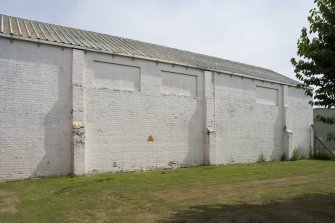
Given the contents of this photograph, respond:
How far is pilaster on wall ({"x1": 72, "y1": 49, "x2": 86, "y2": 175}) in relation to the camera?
1512cm

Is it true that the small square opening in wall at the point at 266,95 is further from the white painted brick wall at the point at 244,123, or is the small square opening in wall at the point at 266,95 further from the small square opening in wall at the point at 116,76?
the small square opening in wall at the point at 116,76

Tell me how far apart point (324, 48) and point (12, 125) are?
11.4 meters

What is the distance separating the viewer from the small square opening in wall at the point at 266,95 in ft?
78.3

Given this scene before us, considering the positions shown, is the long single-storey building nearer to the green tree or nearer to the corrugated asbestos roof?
the corrugated asbestos roof

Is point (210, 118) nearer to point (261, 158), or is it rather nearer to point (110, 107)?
point (261, 158)

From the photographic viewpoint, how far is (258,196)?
35.6 ft

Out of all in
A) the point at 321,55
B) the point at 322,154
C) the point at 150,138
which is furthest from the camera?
the point at 322,154

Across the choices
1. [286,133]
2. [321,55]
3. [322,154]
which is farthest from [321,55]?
[322,154]

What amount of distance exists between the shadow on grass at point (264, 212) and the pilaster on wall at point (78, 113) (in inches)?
290

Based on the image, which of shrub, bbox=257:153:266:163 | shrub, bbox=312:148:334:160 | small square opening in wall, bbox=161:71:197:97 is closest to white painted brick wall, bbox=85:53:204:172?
small square opening in wall, bbox=161:71:197:97

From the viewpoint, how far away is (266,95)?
24406 millimetres

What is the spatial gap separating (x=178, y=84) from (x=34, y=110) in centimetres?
764

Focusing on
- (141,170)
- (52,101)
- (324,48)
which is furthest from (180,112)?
(324,48)

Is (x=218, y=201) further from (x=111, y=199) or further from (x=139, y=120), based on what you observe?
(x=139, y=120)
